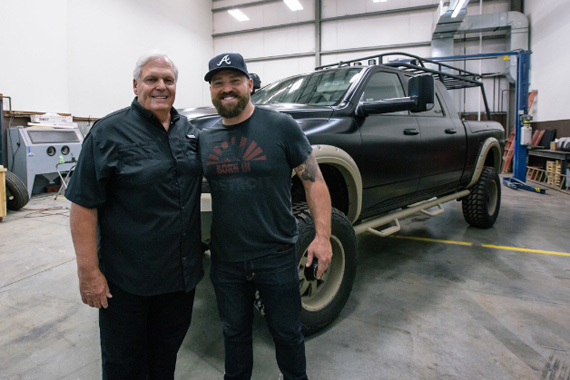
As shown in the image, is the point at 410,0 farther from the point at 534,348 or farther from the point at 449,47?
the point at 534,348

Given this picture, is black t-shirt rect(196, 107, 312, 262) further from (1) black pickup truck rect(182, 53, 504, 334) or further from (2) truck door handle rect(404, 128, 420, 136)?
(2) truck door handle rect(404, 128, 420, 136)

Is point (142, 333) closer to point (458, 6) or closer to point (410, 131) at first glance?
point (410, 131)

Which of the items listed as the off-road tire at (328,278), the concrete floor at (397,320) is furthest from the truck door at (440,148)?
the off-road tire at (328,278)

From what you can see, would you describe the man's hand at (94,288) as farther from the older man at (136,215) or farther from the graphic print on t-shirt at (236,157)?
the graphic print on t-shirt at (236,157)

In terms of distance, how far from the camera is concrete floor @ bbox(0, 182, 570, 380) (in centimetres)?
192

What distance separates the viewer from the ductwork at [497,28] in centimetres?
1084

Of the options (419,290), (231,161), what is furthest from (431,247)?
(231,161)

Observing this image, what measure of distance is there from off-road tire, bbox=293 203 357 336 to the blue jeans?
0.53 meters

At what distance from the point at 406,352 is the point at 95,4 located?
38.5 ft

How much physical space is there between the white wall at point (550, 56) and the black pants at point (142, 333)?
10.8 meters

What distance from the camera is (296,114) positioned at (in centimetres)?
228

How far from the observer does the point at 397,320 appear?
7.90 ft

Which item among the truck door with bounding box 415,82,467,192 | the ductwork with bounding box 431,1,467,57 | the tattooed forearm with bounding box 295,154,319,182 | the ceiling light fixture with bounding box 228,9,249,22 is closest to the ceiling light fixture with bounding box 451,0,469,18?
the ductwork with bounding box 431,1,467,57

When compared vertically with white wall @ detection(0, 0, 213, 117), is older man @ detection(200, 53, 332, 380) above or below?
below
